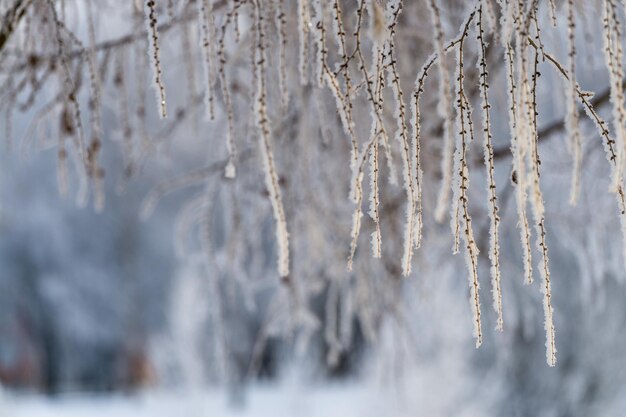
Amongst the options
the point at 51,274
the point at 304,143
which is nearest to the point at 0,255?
the point at 51,274

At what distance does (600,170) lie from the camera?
1.70 meters

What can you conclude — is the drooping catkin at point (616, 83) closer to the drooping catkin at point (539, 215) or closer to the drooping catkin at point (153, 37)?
the drooping catkin at point (539, 215)

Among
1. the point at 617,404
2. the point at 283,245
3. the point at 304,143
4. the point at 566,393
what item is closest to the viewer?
the point at 283,245

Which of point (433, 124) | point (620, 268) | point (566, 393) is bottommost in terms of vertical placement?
point (566, 393)

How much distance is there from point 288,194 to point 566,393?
10.6 feet

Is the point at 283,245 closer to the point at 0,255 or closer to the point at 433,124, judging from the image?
the point at 433,124

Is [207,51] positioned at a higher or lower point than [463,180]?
higher

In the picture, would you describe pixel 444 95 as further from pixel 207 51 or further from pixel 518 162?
pixel 207 51

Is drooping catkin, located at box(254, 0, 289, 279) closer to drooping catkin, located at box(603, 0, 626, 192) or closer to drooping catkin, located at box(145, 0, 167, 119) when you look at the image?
drooping catkin, located at box(145, 0, 167, 119)

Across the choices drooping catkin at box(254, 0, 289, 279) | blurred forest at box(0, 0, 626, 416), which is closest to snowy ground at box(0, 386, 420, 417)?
blurred forest at box(0, 0, 626, 416)

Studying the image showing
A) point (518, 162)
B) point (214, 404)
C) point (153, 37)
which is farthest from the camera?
point (214, 404)

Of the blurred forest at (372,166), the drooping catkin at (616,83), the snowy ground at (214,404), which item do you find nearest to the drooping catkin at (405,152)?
the blurred forest at (372,166)

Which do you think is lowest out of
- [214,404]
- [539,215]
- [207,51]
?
[214,404]

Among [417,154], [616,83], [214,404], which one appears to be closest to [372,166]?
[417,154]
